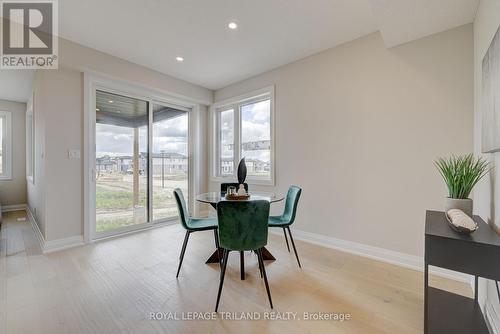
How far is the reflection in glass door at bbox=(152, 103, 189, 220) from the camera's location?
4004 millimetres

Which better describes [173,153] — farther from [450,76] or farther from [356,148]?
[450,76]

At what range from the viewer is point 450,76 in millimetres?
2156

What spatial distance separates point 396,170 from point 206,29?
2.81 metres

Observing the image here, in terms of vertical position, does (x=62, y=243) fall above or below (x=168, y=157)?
below

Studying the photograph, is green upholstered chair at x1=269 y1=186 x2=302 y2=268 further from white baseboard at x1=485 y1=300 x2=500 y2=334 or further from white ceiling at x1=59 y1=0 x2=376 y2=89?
white ceiling at x1=59 y1=0 x2=376 y2=89

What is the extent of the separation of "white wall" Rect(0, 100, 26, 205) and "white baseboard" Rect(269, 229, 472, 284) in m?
6.58

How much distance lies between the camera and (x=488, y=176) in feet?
5.29

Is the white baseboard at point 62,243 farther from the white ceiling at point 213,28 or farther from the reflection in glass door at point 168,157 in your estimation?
the white ceiling at point 213,28

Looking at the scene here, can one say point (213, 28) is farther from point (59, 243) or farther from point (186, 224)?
point (59, 243)

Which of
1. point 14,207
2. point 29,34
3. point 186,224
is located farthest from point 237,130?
point 14,207

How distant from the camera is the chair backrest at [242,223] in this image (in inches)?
68.2

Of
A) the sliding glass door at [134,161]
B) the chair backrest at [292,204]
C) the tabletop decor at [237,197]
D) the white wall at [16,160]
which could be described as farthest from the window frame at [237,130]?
the white wall at [16,160]

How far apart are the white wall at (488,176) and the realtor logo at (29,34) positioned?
382 cm

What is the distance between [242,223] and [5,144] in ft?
21.7
